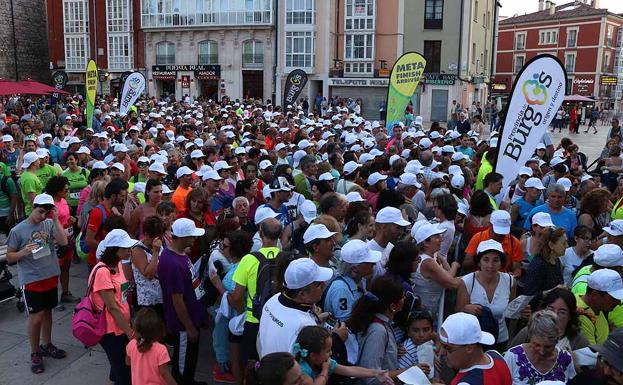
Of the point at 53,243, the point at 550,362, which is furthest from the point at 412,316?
the point at 53,243

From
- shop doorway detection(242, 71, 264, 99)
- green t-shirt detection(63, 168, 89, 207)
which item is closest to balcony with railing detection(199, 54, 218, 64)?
shop doorway detection(242, 71, 264, 99)

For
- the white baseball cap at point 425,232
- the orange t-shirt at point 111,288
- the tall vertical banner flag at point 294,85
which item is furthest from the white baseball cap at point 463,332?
the tall vertical banner flag at point 294,85

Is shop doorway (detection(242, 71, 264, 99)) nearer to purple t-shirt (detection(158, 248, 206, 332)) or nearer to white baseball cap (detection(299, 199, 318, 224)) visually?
white baseball cap (detection(299, 199, 318, 224))

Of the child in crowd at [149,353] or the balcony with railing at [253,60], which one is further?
the balcony with railing at [253,60]

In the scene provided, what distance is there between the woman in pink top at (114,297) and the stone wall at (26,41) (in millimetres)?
44526

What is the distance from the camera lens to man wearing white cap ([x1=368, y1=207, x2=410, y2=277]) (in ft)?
15.0

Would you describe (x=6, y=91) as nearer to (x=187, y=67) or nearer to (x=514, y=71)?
(x=187, y=67)

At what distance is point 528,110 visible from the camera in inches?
275

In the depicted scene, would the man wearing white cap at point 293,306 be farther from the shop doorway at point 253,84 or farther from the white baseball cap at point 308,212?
the shop doorway at point 253,84

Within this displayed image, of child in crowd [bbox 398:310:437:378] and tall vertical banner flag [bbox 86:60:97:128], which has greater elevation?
tall vertical banner flag [bbox 86:60:97:128]

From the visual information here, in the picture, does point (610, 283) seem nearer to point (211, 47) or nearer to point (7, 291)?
point (7, 291)

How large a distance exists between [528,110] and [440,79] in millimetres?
32337

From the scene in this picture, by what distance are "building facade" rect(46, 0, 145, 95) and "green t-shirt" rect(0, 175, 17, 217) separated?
37107 mm

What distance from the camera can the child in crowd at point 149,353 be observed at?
3.65 meters
